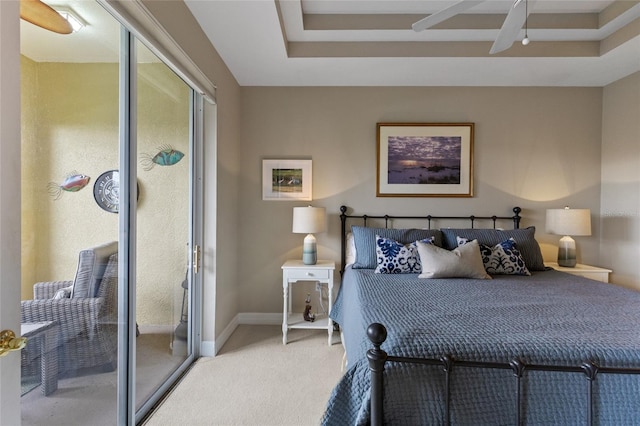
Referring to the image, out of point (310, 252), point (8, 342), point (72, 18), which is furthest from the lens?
point (310, 252)

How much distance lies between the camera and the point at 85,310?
4.65 feet

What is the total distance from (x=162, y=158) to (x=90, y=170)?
691 mm

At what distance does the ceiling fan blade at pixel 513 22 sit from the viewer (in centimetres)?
161

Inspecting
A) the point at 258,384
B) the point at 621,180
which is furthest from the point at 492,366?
the point at 621,180

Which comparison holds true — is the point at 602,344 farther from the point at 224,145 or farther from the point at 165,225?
the point at 224,145

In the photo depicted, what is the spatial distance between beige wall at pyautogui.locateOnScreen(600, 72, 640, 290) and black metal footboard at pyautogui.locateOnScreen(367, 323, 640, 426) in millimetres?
2780

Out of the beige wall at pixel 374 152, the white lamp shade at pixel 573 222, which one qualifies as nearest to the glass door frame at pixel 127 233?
the beige wall at pixel 374 152

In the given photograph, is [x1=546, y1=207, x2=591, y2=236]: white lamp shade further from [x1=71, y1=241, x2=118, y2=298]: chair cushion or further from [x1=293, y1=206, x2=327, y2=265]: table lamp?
[x1=71, y1=241, x2=118, y2=298]: chair cushion

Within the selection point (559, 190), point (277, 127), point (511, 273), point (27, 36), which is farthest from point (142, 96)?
point (559, 190)

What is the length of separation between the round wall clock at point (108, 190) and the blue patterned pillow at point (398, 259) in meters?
1.96

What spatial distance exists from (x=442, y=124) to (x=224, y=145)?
2266 mm

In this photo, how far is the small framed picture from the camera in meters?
3.37

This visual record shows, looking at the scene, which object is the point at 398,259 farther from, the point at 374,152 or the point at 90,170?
the point at 90,170

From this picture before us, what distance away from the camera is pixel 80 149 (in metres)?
1.36
